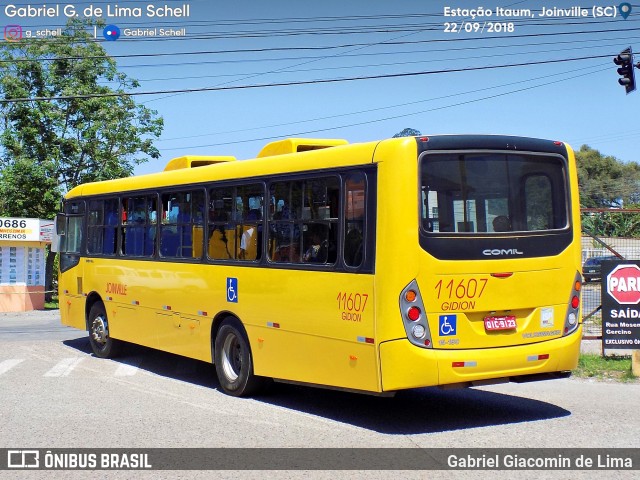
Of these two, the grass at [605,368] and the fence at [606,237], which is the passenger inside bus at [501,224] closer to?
the grass at [605,368]

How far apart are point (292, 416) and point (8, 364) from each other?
681 centimetres

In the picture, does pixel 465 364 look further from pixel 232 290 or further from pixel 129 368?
pixel 129 368

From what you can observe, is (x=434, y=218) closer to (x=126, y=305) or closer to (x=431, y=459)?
(x=431, y=459)

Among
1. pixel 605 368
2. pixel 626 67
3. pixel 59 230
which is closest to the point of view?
pixel 605 368

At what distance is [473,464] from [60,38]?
1381 inches

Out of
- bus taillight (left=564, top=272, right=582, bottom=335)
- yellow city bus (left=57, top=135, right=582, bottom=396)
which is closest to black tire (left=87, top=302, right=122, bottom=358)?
yellow city bus (left=57, top=135, right=582, bottom=396)

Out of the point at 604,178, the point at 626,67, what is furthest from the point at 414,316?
the point at 604,178

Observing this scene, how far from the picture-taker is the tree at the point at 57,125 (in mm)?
36562

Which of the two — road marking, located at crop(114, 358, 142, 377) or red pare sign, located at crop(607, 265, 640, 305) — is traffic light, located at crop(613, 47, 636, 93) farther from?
road marking, located at crop(114, 358, 142, 377)

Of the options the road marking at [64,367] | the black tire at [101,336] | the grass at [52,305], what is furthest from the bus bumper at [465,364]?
the grass at [52,305]

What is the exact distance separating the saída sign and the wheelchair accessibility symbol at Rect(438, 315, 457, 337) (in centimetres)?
590

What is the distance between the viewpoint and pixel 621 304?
13.7 metres

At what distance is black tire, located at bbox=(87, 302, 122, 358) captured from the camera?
15.0m

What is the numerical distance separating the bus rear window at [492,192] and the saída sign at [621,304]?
4692 millimetres
